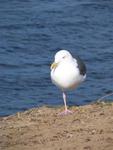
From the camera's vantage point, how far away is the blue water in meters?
15.4

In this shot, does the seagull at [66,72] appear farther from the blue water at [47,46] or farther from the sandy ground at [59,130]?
the blue water at [47,46]

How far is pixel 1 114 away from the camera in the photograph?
14.0 meters

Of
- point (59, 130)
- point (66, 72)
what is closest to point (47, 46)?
point (66, 72)

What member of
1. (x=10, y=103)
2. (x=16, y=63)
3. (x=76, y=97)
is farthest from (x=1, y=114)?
(x=16, y=63)

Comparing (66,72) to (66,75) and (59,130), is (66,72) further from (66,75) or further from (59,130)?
(59,130)

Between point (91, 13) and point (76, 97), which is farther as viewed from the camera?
point (91, 13)

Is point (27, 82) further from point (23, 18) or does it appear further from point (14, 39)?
point (23, 18)

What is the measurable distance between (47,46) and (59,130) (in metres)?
10.2

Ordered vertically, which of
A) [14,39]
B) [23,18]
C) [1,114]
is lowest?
[1,114]

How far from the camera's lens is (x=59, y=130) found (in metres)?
8.84

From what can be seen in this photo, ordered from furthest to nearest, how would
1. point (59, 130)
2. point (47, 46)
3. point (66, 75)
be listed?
point (47, 46) → point (66, 75) → point (59, 130)

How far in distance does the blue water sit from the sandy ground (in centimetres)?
416

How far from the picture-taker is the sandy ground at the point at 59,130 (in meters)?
8.16

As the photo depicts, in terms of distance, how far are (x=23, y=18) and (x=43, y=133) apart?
13.1 metres
